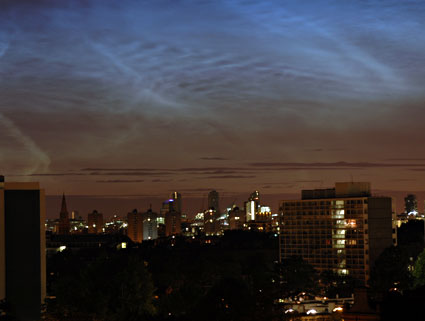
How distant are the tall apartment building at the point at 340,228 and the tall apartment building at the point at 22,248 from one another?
2710 inches

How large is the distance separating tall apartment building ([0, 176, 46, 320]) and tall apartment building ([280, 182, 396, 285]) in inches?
2710

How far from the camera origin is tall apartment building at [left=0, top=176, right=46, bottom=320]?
6675 centimetres

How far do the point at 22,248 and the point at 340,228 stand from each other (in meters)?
77.5

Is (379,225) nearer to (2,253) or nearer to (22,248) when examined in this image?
(22,248)

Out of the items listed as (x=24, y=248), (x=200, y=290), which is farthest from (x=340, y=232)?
(x=24, y=248)

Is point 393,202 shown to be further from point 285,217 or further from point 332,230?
point 285,217

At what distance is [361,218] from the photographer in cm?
13250

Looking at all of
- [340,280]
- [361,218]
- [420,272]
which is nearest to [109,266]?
[420,272]

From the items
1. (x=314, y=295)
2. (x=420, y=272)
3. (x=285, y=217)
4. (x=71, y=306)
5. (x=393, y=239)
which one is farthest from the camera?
(x=285, y=217)

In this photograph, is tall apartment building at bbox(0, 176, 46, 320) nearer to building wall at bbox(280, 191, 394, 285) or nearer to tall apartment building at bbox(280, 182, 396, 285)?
building wall at bbox(280, 191, 394, 285)

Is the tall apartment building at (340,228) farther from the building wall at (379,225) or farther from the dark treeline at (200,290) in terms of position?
the dark treeline at (200,290)

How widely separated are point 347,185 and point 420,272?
218ft

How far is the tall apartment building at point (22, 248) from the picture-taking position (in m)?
66.8

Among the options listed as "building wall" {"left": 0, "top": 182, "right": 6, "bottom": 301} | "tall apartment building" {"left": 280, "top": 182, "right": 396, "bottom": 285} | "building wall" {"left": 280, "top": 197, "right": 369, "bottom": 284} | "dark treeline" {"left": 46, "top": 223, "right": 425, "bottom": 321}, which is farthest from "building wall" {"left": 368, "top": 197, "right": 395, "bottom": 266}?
"building wall" {"left": 0, "top": 182, "right": 6, "bottom": 301}
